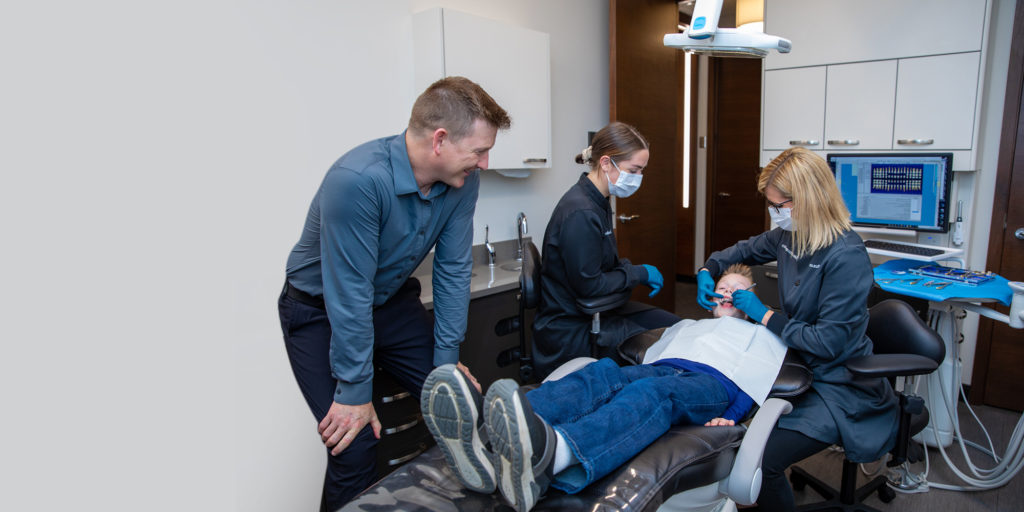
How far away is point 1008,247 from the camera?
272 cm

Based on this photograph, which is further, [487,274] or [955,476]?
[487,274]

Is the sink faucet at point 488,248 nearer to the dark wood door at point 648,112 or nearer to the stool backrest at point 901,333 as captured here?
the dark wood door at point 648,112

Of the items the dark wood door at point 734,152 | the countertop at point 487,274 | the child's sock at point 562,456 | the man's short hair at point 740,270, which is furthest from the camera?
the dark wood door at point 734,152

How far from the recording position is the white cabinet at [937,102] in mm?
2621

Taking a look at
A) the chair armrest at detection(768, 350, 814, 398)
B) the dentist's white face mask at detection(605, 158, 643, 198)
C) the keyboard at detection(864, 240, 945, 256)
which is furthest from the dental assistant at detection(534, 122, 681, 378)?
the keyboard at detection(864, 240, 945, 256)

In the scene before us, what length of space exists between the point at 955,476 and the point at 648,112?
2253 millimetres

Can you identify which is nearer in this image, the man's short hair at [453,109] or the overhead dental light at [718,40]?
the man's short hair at [453,109]

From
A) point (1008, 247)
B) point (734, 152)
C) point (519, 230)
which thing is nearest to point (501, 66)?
point (519, 230)

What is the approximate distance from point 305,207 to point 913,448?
2142 millimetres

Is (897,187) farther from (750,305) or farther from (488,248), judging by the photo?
(488,248)

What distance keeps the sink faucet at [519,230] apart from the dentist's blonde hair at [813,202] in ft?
4.76

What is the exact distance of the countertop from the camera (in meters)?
2.39

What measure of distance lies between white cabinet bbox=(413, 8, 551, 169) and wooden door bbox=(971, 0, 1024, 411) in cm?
207

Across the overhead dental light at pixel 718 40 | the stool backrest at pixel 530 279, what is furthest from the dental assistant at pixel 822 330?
the stool backrest at pixel 530 279
